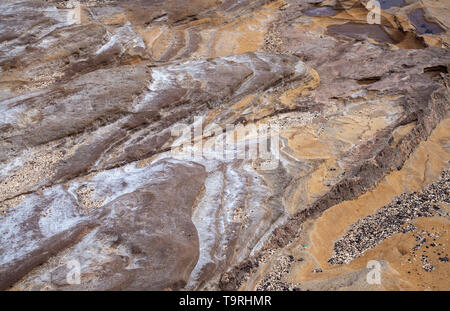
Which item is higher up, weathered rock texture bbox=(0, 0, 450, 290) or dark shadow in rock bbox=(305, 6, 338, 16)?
dark shadow in rock bbox=(305, 6, 338, 16)

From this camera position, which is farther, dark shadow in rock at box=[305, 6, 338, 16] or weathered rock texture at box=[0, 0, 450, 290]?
dark shadow in rock at box=[305, 6, 338, 16]

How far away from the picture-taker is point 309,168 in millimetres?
Result: 5289

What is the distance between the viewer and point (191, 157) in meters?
5.24

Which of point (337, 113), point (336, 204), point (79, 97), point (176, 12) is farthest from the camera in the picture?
point (176, 12)

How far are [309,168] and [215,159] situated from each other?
1.35m

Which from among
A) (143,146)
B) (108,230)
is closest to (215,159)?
Result: (143,146)

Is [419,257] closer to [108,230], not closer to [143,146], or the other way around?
[108,230]

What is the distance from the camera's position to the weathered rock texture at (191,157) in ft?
12.8

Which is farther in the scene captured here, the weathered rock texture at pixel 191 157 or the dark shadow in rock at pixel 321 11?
the dark shadow in rock at pixel 321 11

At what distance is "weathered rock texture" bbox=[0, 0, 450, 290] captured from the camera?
389cm

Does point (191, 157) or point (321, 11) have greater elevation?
point (321, 11)

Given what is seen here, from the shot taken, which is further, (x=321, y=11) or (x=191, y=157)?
(x=321, y=11)

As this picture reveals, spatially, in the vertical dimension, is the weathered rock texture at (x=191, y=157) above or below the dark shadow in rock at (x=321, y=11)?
below

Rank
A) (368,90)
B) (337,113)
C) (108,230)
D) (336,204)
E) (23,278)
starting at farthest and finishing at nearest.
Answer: (368,90), (337,113), (336,204), (108,230), (23,278)
